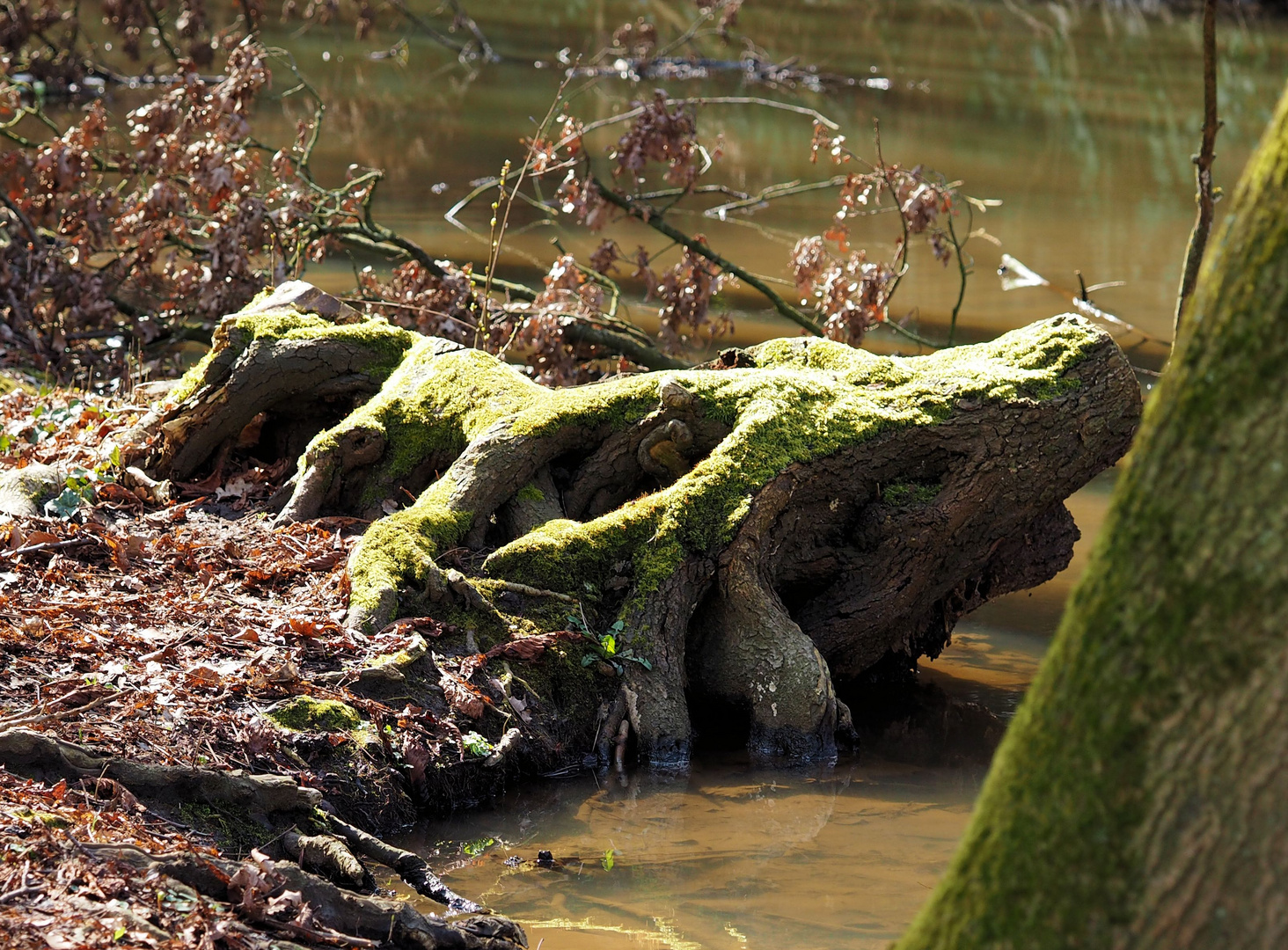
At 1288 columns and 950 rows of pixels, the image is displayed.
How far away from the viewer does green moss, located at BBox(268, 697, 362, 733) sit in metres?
4.95

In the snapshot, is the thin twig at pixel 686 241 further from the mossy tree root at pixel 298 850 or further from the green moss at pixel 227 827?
the green moss at pixel 227 827

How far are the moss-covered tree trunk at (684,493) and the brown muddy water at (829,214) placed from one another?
508mm

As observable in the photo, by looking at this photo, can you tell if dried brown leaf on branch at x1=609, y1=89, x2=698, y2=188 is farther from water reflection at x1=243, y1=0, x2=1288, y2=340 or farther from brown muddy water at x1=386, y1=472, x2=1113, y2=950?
brown muddy water at x1=386, y1=472, x2=1113, y2=950

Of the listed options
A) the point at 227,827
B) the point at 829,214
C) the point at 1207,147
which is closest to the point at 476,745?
the point at 227,827

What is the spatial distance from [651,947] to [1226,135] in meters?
25.1

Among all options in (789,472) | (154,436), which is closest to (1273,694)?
(789,472)

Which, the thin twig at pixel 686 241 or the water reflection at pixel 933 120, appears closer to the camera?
the thin twig at pixel 686 241

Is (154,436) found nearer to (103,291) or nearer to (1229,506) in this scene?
(103,291)

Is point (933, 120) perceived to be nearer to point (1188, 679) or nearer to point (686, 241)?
point (686, 241)

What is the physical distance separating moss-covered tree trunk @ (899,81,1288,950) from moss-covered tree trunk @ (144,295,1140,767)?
3.61 meters

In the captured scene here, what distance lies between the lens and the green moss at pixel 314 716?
4945mm

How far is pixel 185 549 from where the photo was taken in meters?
6.04

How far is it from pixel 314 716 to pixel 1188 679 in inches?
141

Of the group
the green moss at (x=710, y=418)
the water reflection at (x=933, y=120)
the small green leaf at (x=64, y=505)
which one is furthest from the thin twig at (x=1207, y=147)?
the small green leaf at (x=64, y=505)
